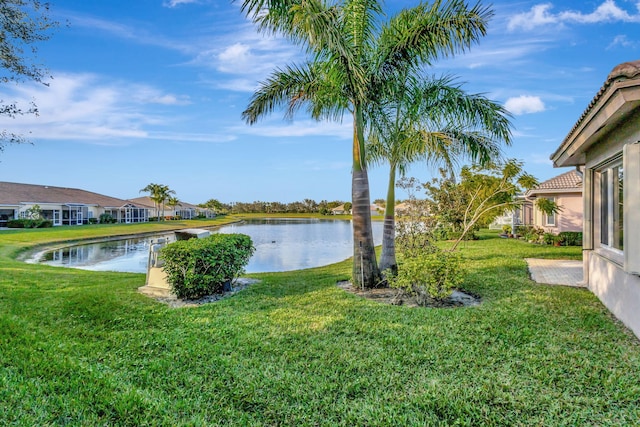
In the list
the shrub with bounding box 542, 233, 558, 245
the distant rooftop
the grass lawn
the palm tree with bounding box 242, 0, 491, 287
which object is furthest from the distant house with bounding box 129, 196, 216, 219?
the grass lawn

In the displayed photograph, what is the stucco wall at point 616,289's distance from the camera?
450 cm

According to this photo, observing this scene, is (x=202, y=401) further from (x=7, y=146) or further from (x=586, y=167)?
(x=586, y=167)

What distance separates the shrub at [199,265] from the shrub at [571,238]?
1620 centimetres

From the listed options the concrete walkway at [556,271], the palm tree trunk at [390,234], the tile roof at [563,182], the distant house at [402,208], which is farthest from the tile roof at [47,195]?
the tile roof at [563,182]

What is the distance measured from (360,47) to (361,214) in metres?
3.52

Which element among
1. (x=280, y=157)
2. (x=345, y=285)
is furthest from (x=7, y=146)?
(x=280, y=157)

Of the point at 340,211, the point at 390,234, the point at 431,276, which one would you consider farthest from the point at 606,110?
the point at 340,211

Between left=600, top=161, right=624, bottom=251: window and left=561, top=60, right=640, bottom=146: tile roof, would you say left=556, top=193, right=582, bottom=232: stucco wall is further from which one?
left=561, top=60, right=640, bottom=146: tile roof

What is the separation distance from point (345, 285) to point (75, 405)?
583 cm

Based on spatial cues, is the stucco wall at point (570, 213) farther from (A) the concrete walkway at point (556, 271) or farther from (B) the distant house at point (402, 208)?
(B) the distant house at point (402, 208)

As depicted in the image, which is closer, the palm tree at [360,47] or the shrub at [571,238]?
the palm tree at [360,47]

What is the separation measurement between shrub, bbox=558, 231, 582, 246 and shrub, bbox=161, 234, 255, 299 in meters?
16.2

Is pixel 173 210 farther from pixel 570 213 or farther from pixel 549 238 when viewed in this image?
pixel 570 213

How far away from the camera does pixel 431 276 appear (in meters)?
6.15
